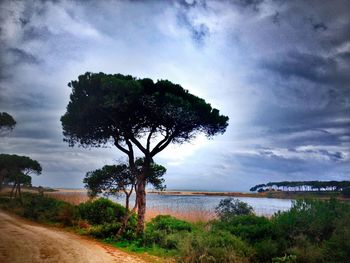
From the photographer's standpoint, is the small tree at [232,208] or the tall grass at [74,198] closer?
the small tree at [232,208]

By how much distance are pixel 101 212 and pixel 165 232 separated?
469 centimetres

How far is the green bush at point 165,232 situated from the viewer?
493 inches

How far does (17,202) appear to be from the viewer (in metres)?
26.0

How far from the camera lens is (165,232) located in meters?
14.0

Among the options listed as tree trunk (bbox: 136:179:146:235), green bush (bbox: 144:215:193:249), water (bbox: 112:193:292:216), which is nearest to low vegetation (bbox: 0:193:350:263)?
green bush (bbox: 144:215:193:249)

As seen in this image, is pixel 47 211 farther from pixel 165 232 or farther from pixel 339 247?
pixel 339 247

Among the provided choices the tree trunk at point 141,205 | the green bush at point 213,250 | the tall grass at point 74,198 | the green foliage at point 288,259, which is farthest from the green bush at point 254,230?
the tall grass at point 74,198

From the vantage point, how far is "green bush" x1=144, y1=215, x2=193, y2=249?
12.5 meters

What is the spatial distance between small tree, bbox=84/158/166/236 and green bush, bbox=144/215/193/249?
163cm

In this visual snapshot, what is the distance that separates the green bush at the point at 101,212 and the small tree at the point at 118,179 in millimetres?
1200

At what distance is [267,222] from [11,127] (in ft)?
62.0

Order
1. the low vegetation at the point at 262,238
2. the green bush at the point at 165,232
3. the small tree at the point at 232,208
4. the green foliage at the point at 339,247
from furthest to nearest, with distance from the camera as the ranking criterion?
the small tree at the point at 232,208
the green bush at the point at 165,232
the low vegetation at the point at 262,238
the green foliage at the point at 339,247

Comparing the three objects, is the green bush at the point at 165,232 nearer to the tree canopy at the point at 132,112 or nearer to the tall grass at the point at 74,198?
the tree canopy at the point at 132,112

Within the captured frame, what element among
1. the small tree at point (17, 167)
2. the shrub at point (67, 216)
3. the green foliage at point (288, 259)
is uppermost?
the small tree at point (17, 167)
